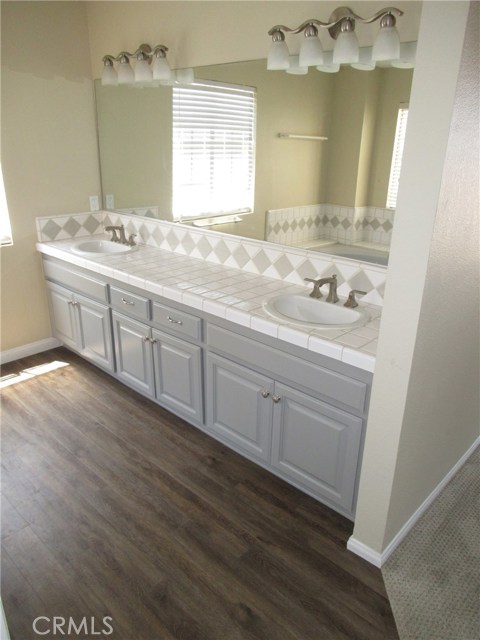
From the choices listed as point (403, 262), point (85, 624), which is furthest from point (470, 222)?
point (85, 624)

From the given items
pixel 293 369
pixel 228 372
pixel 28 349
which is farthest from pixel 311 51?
pixel 28 349

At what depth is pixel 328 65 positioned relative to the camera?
6.98 ft

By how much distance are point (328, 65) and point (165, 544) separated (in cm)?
226

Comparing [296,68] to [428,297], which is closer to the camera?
[428,297]

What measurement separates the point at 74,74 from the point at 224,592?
342 centimetres

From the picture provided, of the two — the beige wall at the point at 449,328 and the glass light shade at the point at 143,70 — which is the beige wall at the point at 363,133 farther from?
the glass light shade at the point at 143,70

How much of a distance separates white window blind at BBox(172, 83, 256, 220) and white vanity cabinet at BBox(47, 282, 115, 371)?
866 millimetres

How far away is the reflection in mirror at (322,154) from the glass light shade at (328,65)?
27mm

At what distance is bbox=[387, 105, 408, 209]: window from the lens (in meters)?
1.95

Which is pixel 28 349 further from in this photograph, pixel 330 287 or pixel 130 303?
pixel 330 287

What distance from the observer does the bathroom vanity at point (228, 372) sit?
6.32 ft

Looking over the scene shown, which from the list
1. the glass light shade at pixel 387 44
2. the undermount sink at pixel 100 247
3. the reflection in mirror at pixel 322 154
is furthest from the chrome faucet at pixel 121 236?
the glass light shade at pixel 387 44

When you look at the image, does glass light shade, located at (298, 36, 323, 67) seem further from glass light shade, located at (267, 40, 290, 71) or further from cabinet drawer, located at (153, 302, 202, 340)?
cabinet drawer, located at (153, 302, 202, 340)

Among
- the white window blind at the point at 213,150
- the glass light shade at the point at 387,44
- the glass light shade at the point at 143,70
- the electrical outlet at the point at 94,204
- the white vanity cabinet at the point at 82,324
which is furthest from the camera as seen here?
the electrical outlet at the point at 94,204
